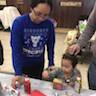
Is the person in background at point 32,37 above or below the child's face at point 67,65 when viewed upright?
above

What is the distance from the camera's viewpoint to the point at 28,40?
1860 millimetres

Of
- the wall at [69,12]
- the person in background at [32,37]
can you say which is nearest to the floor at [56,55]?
the wall at [69,12]

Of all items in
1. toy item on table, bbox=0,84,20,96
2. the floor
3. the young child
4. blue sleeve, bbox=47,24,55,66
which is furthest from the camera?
the floor

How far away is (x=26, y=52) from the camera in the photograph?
1926 mm

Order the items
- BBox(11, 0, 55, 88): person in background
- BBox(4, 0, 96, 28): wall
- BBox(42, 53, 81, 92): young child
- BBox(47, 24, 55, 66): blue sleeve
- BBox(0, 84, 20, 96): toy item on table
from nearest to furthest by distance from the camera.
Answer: BBox(0, 84, 20, 96): toy item on table < BBox(11, 0, 55, 88): person in background < BBox(42, 53, 81, 92): young child < BBox(47, 24, 55, 66): blue sleeve < BBox(4, 0, 96, 28): wall

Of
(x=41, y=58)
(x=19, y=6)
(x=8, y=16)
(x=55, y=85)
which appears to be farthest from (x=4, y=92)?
(x=19, y=6)

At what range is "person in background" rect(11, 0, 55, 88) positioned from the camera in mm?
1676

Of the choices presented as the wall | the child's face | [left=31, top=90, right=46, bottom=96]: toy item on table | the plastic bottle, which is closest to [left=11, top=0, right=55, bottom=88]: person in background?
[left=31, top=90, right=46, bottom=96]: toy item on table

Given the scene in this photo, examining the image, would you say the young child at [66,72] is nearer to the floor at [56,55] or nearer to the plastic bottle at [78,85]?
the plastic bottle at [78,85]

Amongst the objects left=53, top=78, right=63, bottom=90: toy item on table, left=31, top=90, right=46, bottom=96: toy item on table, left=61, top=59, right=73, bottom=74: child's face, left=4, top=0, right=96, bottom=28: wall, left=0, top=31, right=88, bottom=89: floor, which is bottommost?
left=0, top=31, right=88, bottom=89: floor

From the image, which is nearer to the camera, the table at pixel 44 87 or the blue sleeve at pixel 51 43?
the table at pixel 44 87

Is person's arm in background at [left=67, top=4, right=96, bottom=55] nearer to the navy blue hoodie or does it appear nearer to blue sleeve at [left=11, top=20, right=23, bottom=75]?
the navy blue hoodie

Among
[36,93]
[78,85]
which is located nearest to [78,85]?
[78,85]

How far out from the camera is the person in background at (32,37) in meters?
1.68
